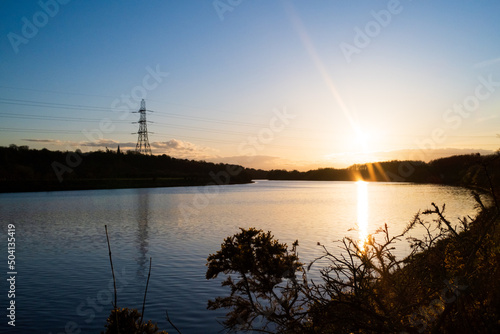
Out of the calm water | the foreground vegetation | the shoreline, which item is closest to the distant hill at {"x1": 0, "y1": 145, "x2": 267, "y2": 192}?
the shoreline

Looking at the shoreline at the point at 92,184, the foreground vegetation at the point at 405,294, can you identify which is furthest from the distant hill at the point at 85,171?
the foreground vegetation at the point at 405,294

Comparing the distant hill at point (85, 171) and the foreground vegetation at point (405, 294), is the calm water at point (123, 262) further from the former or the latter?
the distant hill at point (85, 171)

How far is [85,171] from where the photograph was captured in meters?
127

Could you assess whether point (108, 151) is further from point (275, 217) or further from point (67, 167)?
point (275, 217)

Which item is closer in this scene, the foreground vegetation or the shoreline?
the foreground vegetation

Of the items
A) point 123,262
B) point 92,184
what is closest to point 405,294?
point 123,262

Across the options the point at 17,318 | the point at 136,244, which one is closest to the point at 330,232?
the point at 136,244

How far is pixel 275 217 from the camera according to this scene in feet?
161

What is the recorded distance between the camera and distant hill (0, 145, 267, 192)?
106250 mm

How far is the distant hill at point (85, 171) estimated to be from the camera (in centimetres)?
10625

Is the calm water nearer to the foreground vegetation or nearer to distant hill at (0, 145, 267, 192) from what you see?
the foreground vegetation

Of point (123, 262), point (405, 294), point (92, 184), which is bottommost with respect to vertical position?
point (123, 262)

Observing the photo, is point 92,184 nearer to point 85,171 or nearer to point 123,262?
point 85,171

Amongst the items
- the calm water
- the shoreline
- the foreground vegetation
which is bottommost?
the calm water
